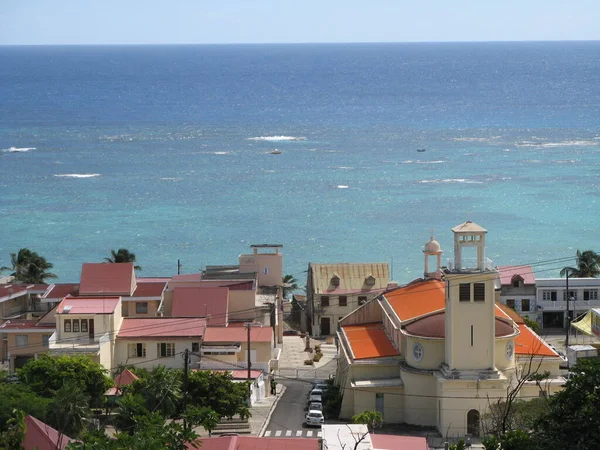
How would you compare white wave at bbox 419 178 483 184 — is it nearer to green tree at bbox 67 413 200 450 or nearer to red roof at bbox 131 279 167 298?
red roof at bbox 131 279 167 298

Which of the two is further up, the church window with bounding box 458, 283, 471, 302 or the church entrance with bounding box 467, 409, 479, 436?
the church window with bounding box 458, 283, 471, 302

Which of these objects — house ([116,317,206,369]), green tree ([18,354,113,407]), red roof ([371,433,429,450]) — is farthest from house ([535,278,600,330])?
red roof ([371,433,429,450])

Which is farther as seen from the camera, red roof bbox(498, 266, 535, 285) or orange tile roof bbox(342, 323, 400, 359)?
red roof bbox(498, 266, 535, 285)

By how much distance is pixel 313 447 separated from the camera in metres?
36.8

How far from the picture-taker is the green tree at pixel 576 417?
31.2 m

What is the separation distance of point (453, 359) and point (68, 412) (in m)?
13.8

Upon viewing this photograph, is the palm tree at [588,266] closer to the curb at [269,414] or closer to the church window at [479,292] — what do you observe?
the curb at [269,414]

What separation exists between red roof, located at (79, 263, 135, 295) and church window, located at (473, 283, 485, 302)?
19011 millimetres

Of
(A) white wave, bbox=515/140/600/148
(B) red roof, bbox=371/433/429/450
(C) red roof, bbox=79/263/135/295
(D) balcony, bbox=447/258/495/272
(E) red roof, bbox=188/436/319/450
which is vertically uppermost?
(A) white wave, bbox=515/140/600/148

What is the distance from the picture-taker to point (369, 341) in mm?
50438

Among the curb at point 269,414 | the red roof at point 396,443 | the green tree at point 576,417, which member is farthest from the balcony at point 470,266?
the green tree at point 576,417

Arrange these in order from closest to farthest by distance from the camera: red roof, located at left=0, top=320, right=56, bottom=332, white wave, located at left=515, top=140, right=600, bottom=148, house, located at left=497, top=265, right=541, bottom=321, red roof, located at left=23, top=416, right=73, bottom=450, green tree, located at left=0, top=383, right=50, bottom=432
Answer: red roof, located at left=23, top=416, right=73, bottom=450 → green tree, located at left=0, top=383, right=50, bottom=432 → red roof, located at left=0, top=320, right=56, bottom=332 → house, located at left=497, top=265, right=541, bottom=321 → white wave, located at left=515, top=140, right=600, bottom=148

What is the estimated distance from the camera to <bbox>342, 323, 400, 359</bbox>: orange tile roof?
48.5m

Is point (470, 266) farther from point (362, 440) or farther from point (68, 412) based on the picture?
point (68, 412)
